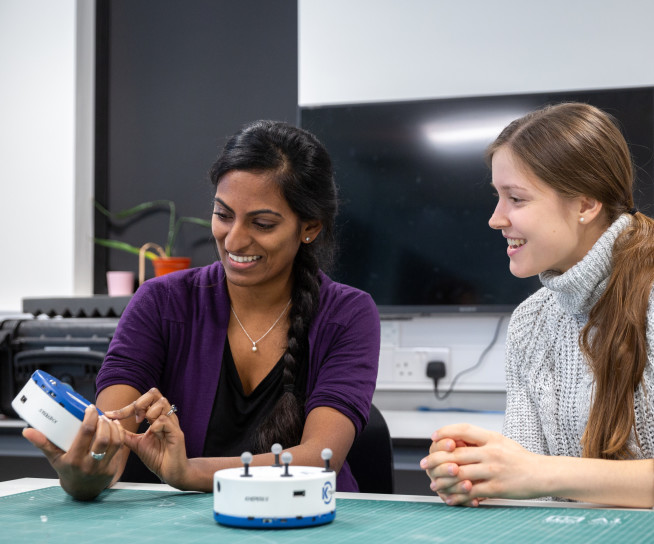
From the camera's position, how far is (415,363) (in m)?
2.84

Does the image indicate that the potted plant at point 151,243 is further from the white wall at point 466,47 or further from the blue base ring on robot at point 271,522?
the blue base ring on robot at point 271,522

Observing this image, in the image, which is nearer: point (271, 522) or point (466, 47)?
point (271, 522)

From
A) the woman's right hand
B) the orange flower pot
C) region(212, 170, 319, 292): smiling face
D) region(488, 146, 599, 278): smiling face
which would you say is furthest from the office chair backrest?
the orange flower pot

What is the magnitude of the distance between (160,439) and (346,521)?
Answer: 0.35 m

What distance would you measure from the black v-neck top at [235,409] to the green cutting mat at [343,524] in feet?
1.26

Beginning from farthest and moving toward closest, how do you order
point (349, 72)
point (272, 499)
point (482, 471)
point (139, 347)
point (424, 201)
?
point (349, 72) < point (424, 201) < point (139, 347) < point (482, 471) < point (272, 499)

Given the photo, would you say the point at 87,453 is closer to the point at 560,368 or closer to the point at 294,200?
the point at 294,200

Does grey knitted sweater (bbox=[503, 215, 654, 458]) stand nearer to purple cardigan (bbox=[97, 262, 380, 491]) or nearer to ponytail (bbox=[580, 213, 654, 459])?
ponytail (bbox=[580, 213, 654, 459])

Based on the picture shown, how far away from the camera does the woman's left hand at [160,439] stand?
1159mm

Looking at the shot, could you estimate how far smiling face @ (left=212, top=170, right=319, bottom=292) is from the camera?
4.94 ft

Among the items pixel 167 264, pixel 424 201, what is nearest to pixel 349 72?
pixel 424 201

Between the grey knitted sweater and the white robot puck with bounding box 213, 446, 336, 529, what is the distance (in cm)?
57

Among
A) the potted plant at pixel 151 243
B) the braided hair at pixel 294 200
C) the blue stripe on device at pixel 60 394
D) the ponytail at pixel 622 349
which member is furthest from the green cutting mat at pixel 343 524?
the potted plant at pixel 151 243

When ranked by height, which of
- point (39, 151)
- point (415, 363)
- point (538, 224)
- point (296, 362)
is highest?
point (39, 151)
